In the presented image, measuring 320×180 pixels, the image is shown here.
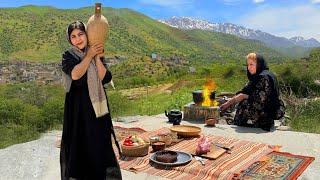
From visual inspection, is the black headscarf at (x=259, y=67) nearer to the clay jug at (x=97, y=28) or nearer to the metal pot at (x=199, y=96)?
the metal pot at (x=199, y=96)

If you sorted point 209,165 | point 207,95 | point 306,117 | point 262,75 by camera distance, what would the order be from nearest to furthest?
point 209,165
point 262,75
point 207,95
point 306,117

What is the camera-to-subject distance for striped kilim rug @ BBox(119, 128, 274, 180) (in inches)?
189

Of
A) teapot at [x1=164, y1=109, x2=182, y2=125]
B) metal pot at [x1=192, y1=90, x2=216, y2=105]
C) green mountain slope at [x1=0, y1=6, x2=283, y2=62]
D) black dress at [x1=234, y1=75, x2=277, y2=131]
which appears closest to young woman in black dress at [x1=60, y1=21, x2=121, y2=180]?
teapot at [x1=164, y1=109, x2=182, y2=125]

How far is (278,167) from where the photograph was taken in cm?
515

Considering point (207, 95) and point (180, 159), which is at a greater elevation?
point (207, 95)

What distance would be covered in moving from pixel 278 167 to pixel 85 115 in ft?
8.66

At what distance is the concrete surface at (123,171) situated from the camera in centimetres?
494

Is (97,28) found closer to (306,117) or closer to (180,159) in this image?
Result: (180,159)

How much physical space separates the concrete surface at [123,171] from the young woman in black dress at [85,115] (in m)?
0.97

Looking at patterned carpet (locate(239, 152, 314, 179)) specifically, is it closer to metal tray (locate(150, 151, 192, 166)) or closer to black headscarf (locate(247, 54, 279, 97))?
metal tray (locate(150, 151, 192, 166))

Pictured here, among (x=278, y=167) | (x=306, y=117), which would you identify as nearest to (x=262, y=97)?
(x=306, y=117)

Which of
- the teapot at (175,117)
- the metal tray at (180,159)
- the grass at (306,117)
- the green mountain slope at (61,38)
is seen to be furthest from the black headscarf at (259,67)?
the green mountain slope at (61,38)

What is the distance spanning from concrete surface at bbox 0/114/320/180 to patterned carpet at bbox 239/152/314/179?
107mm

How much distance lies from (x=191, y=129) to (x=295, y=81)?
38.6ft
